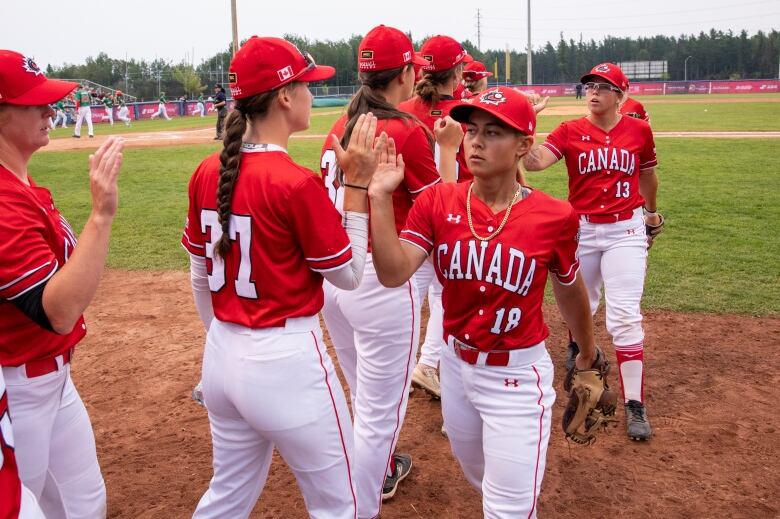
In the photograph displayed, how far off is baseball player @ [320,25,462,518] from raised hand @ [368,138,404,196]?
0.67 m

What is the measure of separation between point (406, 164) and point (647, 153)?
7.84 feet

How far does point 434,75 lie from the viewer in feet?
15.5

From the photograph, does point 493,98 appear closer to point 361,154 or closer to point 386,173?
point 386,173

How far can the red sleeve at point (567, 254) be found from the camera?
305 cm

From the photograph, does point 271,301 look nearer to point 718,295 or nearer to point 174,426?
point 174,426

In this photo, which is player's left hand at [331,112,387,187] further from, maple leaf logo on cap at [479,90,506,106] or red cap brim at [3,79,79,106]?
Answer: red cap brim at [3,79,79,106]

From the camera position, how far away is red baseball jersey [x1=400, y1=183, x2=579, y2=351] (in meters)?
2.99

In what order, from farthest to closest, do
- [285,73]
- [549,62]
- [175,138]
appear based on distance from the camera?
[549,62] → [175,138] → [285,73]

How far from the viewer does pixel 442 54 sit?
184 inches

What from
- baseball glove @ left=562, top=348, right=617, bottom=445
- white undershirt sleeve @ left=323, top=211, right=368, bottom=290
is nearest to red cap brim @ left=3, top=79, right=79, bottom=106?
white undershirt sleeve @ left=323, top=211, right=368, bottom=290

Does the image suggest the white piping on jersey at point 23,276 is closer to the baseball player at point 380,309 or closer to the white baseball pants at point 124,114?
the baseball player at point 380,309

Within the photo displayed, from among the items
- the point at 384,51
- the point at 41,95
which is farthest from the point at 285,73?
the point at 384,51

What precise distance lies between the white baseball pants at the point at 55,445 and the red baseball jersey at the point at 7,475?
782 millimetres

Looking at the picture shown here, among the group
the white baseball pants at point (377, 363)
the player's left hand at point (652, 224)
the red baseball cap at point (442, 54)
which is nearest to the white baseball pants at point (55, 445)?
the white baseball pants at point (377, 363)
